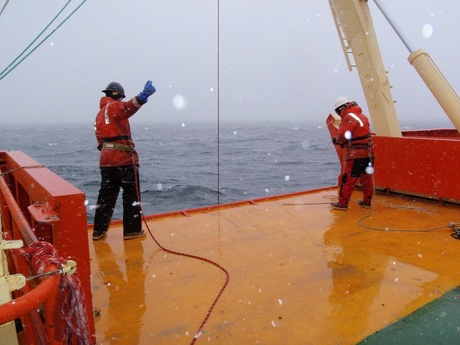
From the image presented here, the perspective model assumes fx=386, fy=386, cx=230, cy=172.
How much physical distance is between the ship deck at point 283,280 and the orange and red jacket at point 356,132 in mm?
1024

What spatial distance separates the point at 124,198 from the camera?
15.4 feet

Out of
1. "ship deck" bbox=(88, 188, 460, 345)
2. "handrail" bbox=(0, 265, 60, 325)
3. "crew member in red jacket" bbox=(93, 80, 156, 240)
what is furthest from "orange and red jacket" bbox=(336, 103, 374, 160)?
"handrail" bbox=(0, 265, 60, 325)

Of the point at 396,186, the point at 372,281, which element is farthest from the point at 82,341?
the point at 396,186

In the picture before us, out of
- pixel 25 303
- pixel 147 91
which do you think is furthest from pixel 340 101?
pixel 25 303

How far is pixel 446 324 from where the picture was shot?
2713 millimetres

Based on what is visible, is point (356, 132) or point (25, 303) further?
point (356, 132)

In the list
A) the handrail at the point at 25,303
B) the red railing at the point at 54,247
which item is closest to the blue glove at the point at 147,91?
the red railing at the point at 54,247

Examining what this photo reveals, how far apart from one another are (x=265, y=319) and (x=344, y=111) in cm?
413

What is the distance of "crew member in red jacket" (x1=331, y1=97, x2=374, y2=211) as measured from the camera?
598 centimetres

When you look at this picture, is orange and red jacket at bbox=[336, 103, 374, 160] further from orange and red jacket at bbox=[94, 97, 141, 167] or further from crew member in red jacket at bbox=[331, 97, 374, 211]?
orange and red jacket at bbox=[94, 97, 141, 167]

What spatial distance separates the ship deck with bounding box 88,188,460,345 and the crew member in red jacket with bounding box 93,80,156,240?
0.81ft

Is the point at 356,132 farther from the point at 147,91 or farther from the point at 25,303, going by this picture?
the point at 25,303

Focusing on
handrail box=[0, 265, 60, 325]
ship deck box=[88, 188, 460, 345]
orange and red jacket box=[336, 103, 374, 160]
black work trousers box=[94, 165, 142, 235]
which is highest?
orange and red jacket box=[336, 103, 374, 160]

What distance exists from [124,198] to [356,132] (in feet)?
11.9
